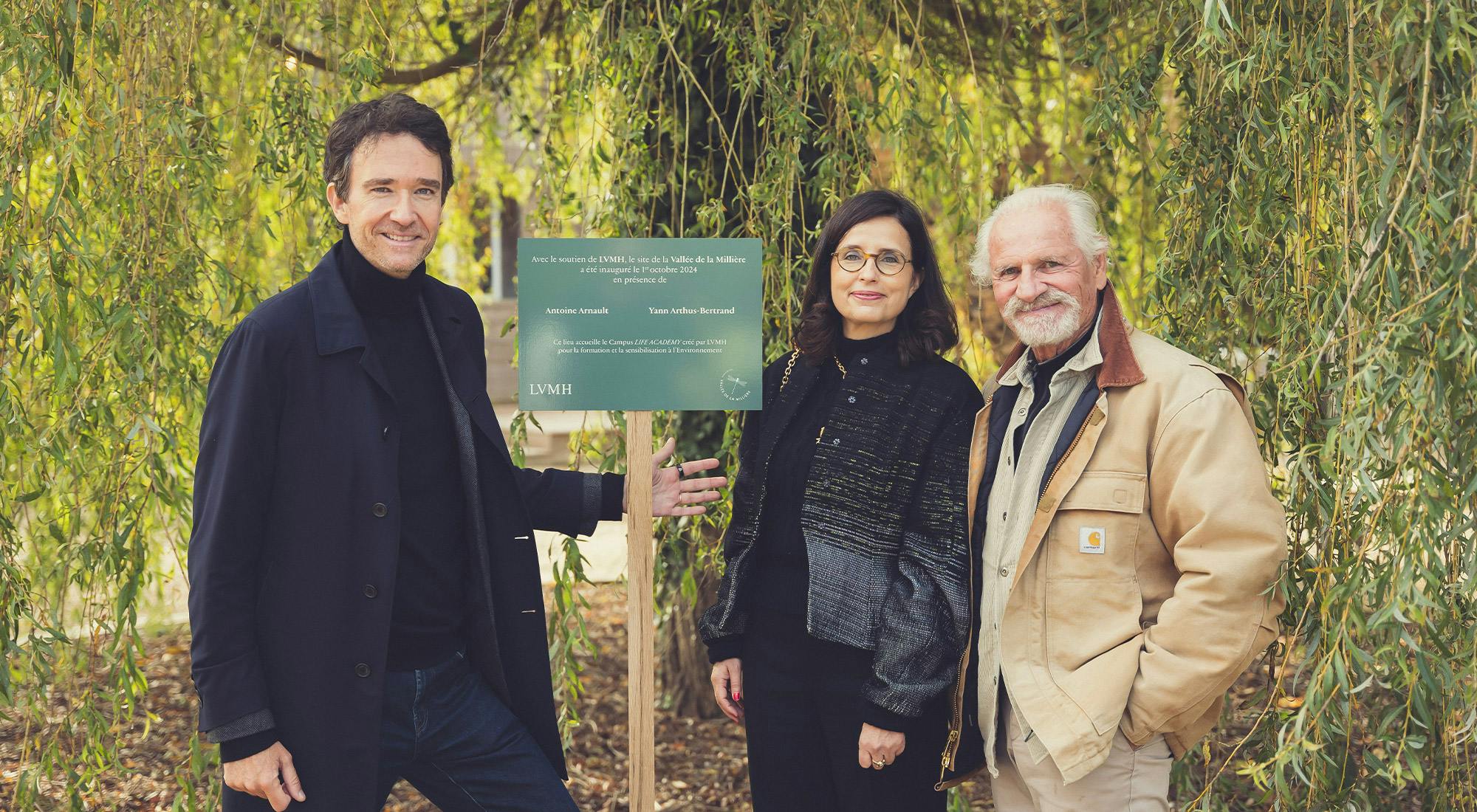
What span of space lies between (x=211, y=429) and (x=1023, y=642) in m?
1.34

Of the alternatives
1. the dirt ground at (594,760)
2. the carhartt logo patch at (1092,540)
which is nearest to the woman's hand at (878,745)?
the carhartt logo patch at (1092,540)

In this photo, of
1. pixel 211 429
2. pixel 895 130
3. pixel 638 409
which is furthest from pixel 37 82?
pixel 895 130

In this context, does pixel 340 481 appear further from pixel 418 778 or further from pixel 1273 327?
pixel 1273 327

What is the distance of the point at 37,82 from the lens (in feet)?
7.99

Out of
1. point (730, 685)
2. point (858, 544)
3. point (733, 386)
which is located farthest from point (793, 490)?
point (730, 685)

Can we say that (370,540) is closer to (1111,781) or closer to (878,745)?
(878,745)

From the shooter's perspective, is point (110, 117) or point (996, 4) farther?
point (996, 4)

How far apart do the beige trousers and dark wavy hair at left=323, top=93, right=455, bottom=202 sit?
1.40 m

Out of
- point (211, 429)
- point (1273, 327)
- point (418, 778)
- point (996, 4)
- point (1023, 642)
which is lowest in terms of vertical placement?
point (418, 778)

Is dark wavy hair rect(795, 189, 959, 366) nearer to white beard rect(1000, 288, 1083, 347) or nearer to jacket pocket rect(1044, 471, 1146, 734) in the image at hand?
white beard rect(1000, 288, 1083, 347)

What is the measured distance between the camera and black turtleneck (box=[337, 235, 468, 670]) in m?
2.02

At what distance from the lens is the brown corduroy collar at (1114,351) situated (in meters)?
1.99

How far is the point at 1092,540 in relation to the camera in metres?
1.97

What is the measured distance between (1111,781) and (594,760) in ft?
9.14
